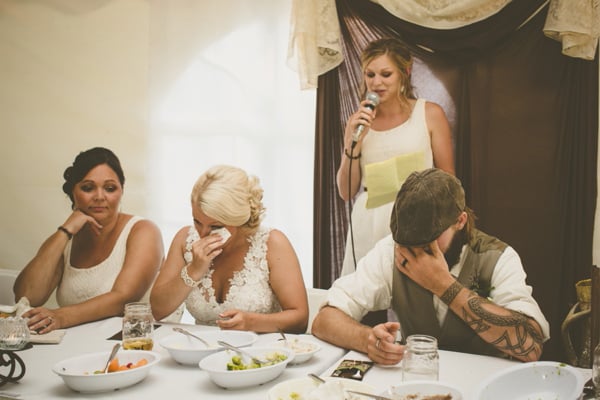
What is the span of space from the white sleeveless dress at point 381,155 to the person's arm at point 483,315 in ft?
2.72

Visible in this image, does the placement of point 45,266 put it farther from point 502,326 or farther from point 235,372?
point 502,326

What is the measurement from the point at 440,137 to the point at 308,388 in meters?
1.63

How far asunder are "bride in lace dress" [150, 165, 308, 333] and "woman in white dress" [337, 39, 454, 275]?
0.58 meters

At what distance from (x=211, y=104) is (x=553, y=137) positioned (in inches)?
77.5

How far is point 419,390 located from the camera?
1451 millimetres

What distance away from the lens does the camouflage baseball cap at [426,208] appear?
2.09 m

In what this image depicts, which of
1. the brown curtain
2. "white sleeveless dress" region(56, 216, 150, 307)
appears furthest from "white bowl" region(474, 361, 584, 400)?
"white sleeveless dress" region(56, 216, 150, 307)

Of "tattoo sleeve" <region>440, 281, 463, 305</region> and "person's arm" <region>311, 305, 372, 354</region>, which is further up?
"tattoo sleeve" <region>440, 281, 463, 305</region>

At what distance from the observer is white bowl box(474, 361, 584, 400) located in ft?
4.96

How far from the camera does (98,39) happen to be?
13.1 feet

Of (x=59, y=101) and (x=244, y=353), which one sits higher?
(x=59, y=101)

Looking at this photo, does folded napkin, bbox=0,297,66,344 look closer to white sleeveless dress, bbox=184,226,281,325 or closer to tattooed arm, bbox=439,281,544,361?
white sleeveless dress, bbox=184,226,281,325

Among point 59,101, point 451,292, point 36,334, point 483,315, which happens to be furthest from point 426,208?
point 59,101

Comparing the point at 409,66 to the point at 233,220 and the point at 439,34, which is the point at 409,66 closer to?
the point at 439,34
